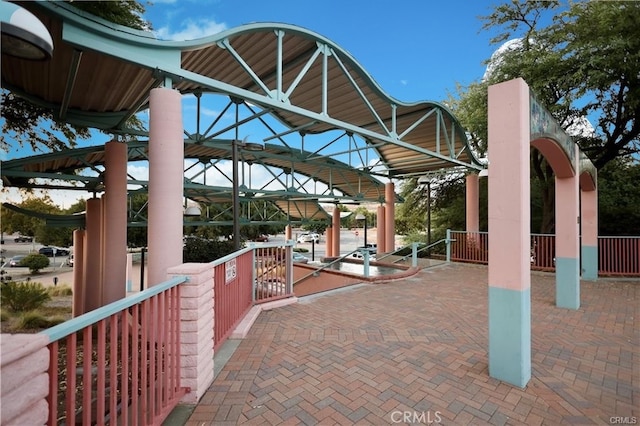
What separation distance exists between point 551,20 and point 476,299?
10.8 metres

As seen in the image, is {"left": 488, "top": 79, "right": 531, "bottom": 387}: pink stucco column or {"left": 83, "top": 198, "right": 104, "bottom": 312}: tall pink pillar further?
{"left": 83, "top": 198, "right": 104, "bottom": 312}: tall pink pillar

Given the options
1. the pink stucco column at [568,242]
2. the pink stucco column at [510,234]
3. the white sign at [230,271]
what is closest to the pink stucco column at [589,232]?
the pink stucco column at [568,242]

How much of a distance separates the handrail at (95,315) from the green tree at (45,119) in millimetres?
6293

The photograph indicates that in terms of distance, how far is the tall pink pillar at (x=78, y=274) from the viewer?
8406mm

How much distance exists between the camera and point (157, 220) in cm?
409

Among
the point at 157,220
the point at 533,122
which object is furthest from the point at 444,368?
the point at 157,220

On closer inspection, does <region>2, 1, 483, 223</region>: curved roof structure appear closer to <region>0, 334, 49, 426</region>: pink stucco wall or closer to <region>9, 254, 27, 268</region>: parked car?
<region>0, 334, 49, 426</region>: pink stucco wall

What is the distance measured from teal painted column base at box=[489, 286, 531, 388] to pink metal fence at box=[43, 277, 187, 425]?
3.15m

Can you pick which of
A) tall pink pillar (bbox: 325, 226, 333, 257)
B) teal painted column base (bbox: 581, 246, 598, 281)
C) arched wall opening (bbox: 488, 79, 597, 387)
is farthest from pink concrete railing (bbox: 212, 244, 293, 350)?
tall pink pillar (bbox: 325, 226, 333, 257)

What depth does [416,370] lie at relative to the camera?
3.38m

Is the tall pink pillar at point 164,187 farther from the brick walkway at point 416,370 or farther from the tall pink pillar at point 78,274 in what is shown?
the tall pink pillar at point 78,274

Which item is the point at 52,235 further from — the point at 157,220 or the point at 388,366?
the point at 388,366

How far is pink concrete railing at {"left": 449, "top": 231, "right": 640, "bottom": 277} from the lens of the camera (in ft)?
28.1

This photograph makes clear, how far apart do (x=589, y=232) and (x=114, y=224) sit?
11.7 metres
